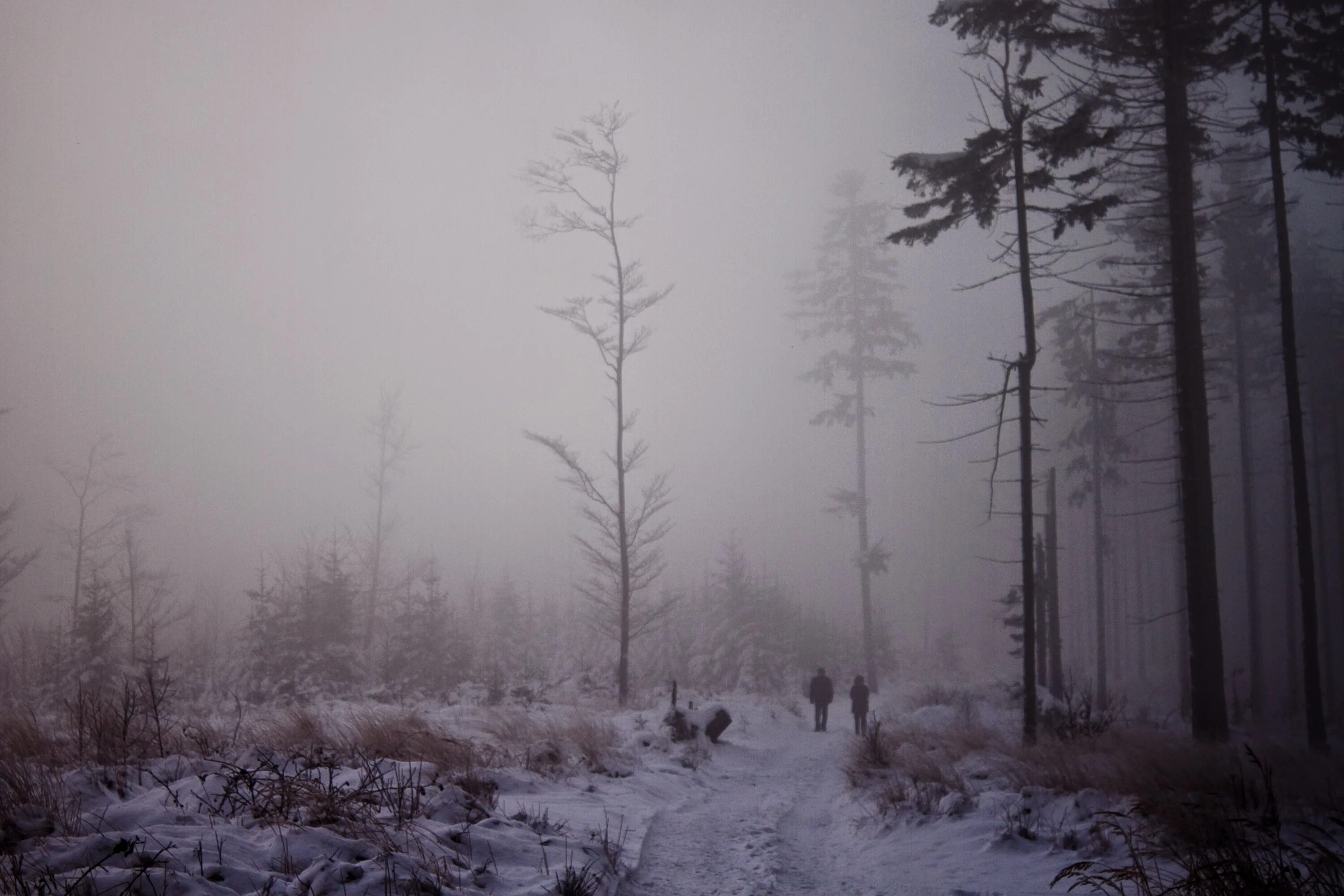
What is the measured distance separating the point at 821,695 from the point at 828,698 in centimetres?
28

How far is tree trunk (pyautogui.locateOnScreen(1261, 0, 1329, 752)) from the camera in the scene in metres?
13.6

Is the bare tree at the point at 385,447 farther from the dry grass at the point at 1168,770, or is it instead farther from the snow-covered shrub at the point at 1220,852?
the snow-covered shrub at the point at 1220,852

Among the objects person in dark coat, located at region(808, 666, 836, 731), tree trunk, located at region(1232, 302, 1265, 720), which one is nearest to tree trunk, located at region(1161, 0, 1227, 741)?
person in dark coat, located at region(808, 666, 836, 731)

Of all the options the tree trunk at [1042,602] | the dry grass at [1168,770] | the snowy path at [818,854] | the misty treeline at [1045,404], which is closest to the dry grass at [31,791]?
the misty treeline at [1045,404]

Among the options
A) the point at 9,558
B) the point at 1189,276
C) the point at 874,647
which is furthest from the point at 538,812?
the point at 9,558

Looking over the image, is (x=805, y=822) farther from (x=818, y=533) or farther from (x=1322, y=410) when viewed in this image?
(x=818, y=533)

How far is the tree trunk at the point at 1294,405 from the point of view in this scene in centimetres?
1357

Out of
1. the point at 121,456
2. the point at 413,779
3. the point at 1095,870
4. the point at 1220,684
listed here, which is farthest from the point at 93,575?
the point at 1220,684

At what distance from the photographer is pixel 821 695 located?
63.0ft

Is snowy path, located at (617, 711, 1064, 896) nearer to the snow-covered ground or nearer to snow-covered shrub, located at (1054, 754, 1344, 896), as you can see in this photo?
the snow-covered ground

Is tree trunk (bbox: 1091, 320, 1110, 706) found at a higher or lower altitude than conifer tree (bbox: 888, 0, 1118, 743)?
lower

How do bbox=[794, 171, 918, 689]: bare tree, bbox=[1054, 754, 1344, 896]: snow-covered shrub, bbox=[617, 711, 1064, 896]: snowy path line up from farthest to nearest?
bbox=[794, 171, 918, 689]: bare tree → bbox=[617, 711, 1064, 896]: snowy path → bbox=[1054, 754, 1344, 896]: snow-covered shrub

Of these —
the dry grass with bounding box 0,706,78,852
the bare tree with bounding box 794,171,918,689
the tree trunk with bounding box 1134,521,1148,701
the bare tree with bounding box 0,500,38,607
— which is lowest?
the tree trunk with bounding box 1134,521,1148,701

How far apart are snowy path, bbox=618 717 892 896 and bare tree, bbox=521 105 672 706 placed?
8.95 metres
